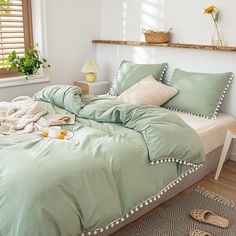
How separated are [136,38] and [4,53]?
1.53m

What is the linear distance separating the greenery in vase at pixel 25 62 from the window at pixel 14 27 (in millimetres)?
95

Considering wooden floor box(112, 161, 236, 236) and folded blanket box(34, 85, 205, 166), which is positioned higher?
folded blanket box(34, 85, 205, 166)

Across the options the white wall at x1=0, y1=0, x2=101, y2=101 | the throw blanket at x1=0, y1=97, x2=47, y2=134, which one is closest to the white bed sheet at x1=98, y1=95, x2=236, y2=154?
the throw blanket at x1=0, y1=97, x2=47, y2=134

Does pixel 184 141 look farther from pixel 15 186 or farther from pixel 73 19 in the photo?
pixel 73 19

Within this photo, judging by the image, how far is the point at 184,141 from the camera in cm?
209

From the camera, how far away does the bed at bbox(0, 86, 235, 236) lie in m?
1.41

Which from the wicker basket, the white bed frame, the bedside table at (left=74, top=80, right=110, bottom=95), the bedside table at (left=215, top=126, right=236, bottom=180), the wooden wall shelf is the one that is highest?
the wicker basket

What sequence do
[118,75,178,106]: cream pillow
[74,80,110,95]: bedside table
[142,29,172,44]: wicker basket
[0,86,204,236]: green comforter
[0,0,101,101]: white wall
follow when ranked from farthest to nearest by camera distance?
1. [74,80,110,95]: bedside table
2. [0,0,101,101]: white wall
3. [142,29,172,44]: wicker basket
4. [118,75,178,106]: cream pillow
5. [0,86,204,236]: green comforter

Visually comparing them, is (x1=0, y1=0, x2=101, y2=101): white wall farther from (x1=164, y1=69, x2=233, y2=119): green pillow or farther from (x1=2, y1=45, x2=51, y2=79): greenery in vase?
(x1=164, y1=69, x2=233, y2=119): green pillow

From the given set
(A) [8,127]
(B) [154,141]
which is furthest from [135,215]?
(A) [8,127]

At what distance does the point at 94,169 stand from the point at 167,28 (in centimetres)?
224

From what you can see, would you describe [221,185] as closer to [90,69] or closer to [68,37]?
[90,69]

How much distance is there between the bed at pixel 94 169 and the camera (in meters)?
1.41

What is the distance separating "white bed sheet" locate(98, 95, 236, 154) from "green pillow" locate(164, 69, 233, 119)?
75 mm
